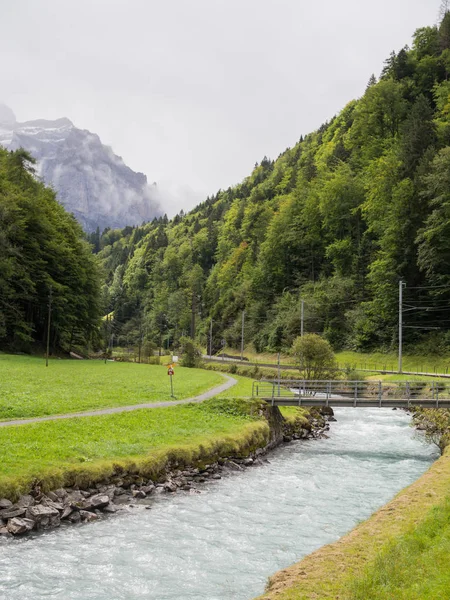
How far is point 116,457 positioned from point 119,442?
1.82 meters

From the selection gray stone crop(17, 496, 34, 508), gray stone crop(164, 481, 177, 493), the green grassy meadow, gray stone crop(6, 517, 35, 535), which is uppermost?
the green grassy meadow

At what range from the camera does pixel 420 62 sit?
322 ft

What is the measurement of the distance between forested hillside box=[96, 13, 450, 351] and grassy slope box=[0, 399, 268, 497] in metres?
46.2

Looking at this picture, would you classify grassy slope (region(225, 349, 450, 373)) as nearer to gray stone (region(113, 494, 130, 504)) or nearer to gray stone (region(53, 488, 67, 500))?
gray stone (region(113, 494, 130, 504))

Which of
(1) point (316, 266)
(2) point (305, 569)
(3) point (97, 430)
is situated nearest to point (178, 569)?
(2) point (305, 569)

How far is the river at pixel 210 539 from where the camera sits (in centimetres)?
1168

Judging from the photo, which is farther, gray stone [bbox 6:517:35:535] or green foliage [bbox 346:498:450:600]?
gray stone [bbox 6:517:35:535]

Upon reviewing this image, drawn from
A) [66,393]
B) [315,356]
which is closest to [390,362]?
[315,356]

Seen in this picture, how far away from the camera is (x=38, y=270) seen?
261 ft

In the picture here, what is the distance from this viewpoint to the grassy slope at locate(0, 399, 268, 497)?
17438 millimetres

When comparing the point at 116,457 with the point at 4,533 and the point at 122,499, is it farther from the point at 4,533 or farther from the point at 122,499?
the point at 4,533

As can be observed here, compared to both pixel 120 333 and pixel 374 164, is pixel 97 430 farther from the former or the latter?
pixel 120 333

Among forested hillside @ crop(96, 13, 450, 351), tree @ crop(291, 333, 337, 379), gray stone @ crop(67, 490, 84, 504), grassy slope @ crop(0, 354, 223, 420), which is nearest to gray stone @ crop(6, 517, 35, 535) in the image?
gray stone @ crop(67, 490, 84, 504)

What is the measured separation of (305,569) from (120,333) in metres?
180
